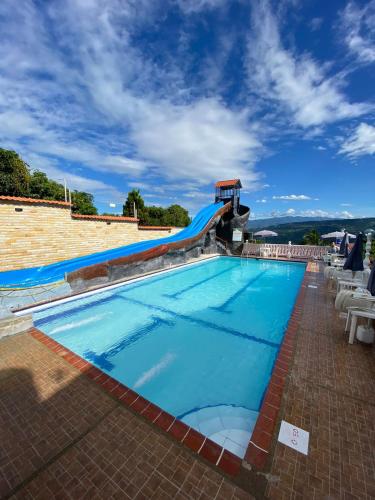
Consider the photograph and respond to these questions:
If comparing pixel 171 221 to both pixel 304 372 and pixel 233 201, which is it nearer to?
pixel 233 201

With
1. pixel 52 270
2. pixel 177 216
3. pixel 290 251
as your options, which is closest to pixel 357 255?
pixel 290 251

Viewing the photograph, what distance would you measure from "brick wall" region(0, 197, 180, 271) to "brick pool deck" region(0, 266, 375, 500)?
5608 mm

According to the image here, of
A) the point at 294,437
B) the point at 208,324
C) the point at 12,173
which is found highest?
the point at 12,173

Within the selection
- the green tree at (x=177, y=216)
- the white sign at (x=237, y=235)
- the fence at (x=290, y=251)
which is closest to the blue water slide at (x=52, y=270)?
the white sign at (x=237, y=235)

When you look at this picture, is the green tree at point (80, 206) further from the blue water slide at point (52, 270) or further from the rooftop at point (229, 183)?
the blue water slide at point (52, 270)

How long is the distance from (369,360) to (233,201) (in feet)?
51.9

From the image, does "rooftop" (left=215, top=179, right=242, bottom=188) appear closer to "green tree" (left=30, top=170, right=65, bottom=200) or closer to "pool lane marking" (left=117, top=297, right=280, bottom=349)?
"pool lane marking" (left=117, top=297, right=280, bottom=349)

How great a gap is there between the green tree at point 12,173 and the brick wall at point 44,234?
14.9 meters

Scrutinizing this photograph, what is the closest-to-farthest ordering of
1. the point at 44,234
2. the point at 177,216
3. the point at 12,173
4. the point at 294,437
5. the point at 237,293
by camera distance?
the point at 294,437, the point at 237,293, the point at 44,234, the point at 12,173, the point at 177,216

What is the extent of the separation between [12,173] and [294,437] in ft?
82.2

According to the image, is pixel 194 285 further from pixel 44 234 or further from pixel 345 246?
pixel 345 246

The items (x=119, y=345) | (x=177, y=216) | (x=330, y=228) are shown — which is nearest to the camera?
(x=119, y=345)

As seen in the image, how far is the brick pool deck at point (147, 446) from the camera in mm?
1681

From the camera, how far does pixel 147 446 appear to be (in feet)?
6.61
